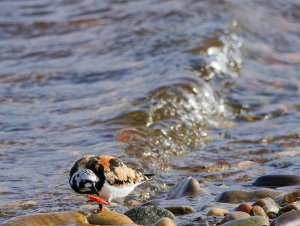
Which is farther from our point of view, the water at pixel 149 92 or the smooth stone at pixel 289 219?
Result: the water at pixel 149 92

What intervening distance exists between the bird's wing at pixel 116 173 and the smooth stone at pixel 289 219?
1.10 m

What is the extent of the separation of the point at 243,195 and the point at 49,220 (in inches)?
53.6

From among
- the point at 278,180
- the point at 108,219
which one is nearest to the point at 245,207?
the point at 108,219

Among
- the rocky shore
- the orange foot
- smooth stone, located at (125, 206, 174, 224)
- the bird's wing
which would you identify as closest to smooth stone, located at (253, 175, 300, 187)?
the rocky shore

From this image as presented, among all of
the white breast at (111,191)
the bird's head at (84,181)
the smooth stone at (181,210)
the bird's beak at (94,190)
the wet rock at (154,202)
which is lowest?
the wet rock at (154,202)

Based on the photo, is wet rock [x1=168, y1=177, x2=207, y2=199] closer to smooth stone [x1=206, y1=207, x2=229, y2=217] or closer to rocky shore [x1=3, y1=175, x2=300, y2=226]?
rocky shore [x1=3, y1=175, x2=300, y2=226]

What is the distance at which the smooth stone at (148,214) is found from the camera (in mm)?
4641

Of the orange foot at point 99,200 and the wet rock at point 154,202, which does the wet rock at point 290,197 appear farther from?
the orange foot at point 99,200

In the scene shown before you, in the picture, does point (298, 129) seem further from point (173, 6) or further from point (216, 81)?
point (173, 6)

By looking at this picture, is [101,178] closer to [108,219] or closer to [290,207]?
[108,219]

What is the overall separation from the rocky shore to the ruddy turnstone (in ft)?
0.39

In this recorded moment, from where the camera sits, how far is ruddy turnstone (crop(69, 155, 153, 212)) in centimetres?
476

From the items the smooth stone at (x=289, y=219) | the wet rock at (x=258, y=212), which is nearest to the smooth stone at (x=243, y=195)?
the wet rock at (x=258, y=212)

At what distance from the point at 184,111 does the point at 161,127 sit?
72cm
